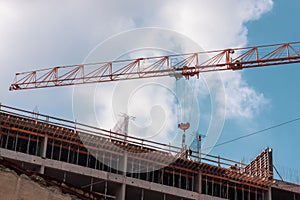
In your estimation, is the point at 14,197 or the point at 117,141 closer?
the point at 14,197

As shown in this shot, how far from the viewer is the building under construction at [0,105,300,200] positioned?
3819 cm

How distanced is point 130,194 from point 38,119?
28.2 ft

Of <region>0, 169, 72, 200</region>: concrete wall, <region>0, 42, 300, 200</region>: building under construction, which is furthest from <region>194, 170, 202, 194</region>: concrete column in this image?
<region>0, 169, 72, 200</region>: concrete wall

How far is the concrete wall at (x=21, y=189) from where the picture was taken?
20.3m

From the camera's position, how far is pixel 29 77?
68.9 metres

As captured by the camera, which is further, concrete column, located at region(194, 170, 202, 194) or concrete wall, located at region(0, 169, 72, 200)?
concrete column, located at region(194, 170, 202, 194)

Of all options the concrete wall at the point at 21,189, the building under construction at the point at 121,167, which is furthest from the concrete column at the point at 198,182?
the concrete wall at the point at 21,189

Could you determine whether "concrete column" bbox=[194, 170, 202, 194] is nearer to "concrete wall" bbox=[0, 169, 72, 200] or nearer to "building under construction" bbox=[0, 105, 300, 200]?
"building under construction" bbox=[0, 105, 300, 200]

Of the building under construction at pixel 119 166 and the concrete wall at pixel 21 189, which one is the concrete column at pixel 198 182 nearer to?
the building under construction at pixel 119 166

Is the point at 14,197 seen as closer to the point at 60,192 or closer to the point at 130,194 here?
the point at 60,192

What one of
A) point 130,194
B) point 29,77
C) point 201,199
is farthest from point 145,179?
point 29,77

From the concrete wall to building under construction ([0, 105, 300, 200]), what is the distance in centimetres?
1479

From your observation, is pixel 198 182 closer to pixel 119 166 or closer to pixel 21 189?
pixel 119 166

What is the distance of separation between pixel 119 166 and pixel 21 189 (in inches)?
798
